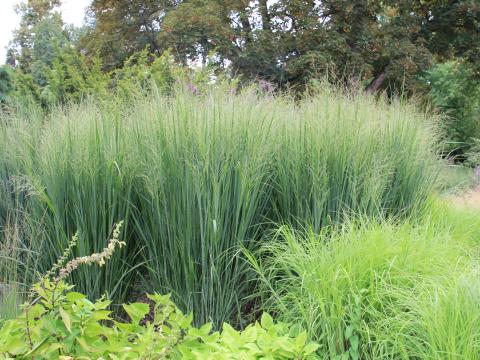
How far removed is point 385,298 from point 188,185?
108 centimetres

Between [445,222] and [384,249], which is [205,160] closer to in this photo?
[384,249]

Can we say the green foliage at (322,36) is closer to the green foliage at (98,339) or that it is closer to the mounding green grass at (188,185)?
the mounding green grass at (188,185)

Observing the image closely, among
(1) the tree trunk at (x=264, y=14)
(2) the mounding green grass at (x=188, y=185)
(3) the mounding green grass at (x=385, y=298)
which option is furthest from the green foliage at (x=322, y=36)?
(3) the mounding green grass at (x=385, y=298)

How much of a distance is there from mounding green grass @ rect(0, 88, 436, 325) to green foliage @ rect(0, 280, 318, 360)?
67 cm

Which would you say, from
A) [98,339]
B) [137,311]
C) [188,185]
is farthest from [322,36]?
[98,339]

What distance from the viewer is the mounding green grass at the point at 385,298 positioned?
1792mm

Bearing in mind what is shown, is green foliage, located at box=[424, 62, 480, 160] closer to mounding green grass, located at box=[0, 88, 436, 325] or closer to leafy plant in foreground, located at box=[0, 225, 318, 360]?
mounding green grass, located at box=[0, 88, 436, 325]

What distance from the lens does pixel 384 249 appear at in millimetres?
2258

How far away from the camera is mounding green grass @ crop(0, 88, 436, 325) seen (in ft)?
8.19

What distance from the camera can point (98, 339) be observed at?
5.58ft

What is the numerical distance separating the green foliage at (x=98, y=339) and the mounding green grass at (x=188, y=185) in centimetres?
67

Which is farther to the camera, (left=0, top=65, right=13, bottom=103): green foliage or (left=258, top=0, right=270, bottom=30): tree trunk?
(left=258, top=0, right=270, bottom=30): tree trunk

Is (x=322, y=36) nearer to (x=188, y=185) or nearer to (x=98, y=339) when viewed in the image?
(x=188, y=185)

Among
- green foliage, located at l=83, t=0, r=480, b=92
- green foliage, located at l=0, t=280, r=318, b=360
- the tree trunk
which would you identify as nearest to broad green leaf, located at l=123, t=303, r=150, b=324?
green foliage, located at l=0, t=280, r=318, b=360
